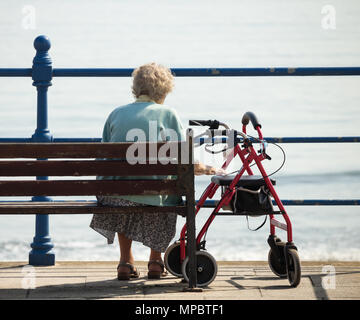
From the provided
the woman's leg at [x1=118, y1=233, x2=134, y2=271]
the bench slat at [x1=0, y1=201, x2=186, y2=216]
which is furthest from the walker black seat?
the woman's leg at [x1=118, y1=233, x2=134, y2=271]

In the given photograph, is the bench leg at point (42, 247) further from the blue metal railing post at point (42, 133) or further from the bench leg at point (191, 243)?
the bench leg at point (191, 243)

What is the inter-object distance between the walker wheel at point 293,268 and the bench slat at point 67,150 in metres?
0.80

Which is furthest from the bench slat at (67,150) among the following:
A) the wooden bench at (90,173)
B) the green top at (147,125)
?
the green top at (147,125)

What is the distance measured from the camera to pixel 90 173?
12.5 feet

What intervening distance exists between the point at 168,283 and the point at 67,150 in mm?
879

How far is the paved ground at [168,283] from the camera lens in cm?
383

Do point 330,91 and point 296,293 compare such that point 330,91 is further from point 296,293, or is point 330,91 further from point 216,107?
point 296,293

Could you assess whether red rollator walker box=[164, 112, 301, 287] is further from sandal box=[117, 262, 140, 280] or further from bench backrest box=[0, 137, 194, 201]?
bench backrest box=[0, 137, 194, 201]

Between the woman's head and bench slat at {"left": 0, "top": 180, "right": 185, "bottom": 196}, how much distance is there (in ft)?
2.03

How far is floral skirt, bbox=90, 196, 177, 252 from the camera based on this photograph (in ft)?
13.9

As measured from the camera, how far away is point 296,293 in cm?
389

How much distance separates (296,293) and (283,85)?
23193 millimetres

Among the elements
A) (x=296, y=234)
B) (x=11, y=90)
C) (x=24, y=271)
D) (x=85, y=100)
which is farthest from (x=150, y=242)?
(x=11, y=90)

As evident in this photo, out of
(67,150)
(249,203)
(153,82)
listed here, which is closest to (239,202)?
(249,203)
